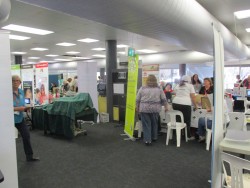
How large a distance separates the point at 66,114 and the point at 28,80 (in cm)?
191

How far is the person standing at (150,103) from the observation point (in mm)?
4121

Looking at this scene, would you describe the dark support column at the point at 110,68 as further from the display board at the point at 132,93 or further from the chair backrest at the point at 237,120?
the chair backrest at the point at 237,120

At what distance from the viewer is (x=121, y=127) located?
586 centimetres

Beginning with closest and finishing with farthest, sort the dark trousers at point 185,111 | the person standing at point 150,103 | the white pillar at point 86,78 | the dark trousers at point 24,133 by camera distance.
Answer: the dark trousers at point 24,133, the person standing at point 150,103, the dark trousers at point 185,111, the white pillar at point 86,78

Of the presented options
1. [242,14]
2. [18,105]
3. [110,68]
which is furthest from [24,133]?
[242,14]

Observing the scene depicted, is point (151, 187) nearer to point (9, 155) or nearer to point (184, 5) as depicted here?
point (9, 155)

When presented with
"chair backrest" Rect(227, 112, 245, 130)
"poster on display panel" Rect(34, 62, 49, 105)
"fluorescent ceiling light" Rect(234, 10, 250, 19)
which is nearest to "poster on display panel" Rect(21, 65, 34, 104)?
"poster on display panel" Rect(34, 62, 49, 105)

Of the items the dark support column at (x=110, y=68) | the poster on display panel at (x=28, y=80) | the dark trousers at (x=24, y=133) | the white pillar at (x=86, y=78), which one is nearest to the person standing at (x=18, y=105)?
the dark trousers at (x=24, y=133)

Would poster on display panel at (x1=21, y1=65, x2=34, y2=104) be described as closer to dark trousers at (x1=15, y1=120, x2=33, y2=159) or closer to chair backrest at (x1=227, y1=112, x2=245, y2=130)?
dark trousers at (x1=15, y1=120, x2=33, y2=159)

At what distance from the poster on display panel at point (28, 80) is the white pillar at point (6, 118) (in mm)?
3490

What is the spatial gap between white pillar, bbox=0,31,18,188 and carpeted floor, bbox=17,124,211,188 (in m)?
0.57

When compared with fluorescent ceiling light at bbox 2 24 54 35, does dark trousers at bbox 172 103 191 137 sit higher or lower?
lower

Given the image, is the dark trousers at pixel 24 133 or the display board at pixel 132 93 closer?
the dark trousers at pixel 24 133

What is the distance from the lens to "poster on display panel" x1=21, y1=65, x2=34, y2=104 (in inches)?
221
